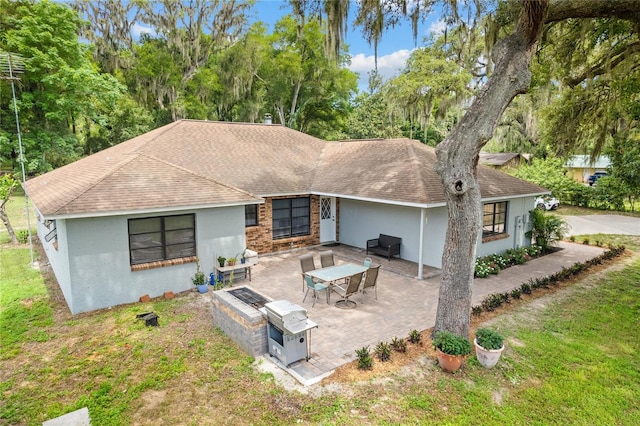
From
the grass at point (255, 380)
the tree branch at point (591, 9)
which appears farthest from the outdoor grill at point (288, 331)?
the tree branch at point (591, 9)

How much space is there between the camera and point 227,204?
9.92m

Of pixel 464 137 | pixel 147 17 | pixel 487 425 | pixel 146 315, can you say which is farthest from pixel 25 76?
pixel 487 425

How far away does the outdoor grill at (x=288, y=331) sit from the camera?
5.94 metres

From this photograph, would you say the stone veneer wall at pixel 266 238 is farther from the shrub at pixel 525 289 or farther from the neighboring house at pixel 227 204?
the shrub at pixel 525 289

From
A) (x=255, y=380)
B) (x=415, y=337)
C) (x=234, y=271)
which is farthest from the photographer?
(x=234, y=271)

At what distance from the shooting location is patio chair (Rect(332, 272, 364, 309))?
8586 millimetres

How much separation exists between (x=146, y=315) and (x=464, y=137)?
23.0 ft

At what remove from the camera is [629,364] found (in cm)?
635

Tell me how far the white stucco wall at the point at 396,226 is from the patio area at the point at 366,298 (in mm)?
493

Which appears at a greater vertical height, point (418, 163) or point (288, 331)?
point (418, 163)

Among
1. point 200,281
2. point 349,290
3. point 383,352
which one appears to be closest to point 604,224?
point 349,290

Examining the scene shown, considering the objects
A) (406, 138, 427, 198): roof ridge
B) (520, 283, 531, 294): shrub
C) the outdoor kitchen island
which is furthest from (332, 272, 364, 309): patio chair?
(520, 283, 531, 294): shrub

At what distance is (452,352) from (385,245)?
7.22 meters

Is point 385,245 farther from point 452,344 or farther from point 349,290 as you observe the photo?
point 452,344
